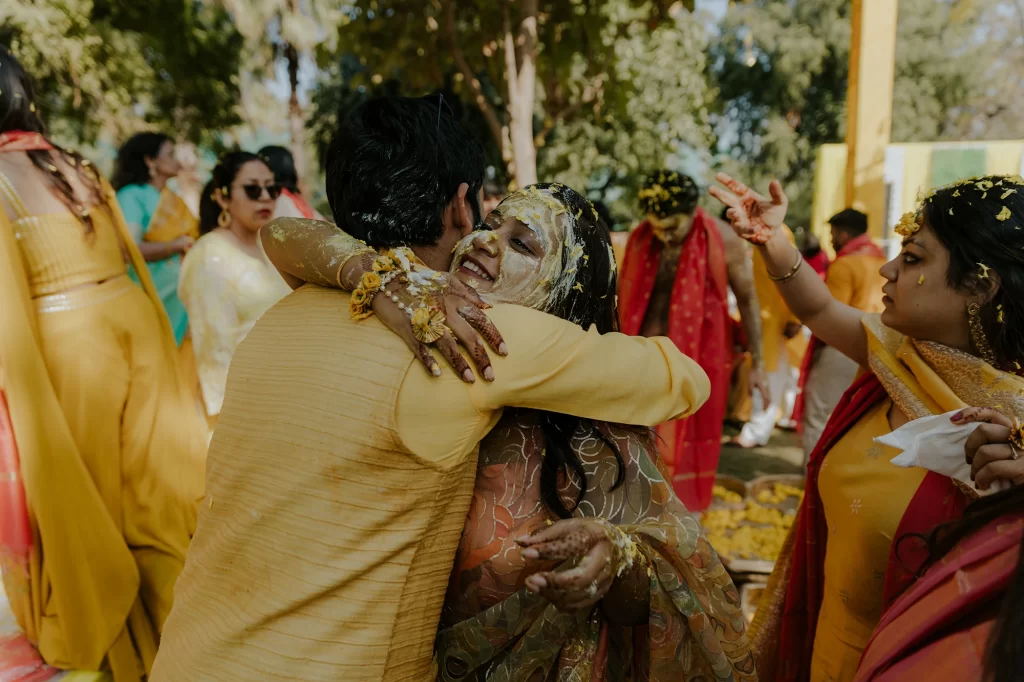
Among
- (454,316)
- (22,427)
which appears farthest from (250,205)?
(454,316)

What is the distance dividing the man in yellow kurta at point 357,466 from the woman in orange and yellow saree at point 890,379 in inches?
29.3

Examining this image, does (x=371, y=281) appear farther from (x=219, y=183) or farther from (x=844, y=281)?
(x=844, y=281)

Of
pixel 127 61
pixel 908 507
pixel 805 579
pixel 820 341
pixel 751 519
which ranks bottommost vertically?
pixel 751 519

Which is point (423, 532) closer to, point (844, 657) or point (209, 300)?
point (844, 657)

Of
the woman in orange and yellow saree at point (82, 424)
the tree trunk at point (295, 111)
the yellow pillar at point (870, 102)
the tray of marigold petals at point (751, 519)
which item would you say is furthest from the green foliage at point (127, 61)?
the tray of marigold petals at point (751, 519)

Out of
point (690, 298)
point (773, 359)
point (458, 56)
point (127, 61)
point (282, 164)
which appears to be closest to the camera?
point (690, 298)

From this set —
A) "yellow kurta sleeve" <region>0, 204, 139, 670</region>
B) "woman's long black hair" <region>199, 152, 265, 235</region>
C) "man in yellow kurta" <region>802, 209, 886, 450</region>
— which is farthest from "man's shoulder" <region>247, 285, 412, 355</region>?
"man in yellow kurta" <region>802, 209, 886, 450</region>

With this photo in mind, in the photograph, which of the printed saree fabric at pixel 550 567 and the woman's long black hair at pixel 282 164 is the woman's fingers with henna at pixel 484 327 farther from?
the woman's long black hair at pixel 282 164

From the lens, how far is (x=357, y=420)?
1.19 metres

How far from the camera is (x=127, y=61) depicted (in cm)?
1167

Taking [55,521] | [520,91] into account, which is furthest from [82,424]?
[520,91]

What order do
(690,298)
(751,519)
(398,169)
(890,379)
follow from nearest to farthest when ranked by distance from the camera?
(398,169)
(890,379)
(690,298)
(751,519)

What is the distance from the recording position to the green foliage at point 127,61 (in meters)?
9.82

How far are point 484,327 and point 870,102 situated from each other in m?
8.05
